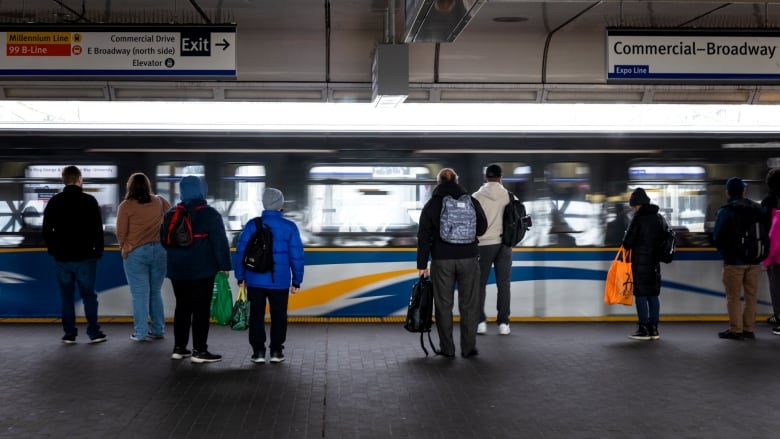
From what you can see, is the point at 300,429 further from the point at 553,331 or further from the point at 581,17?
the point at 581,17

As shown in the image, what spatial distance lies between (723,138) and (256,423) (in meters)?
7.96

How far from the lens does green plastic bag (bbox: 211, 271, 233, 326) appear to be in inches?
357

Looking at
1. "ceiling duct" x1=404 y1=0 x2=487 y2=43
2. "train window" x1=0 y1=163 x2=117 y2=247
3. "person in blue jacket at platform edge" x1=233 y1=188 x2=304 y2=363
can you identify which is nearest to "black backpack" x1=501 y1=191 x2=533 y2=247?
"ceiling duct" x1=404 y1=0 x2=487 y2=43

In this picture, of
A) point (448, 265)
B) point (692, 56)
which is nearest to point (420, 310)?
point (448, 265)

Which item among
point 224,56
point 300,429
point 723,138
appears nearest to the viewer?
point 300,429

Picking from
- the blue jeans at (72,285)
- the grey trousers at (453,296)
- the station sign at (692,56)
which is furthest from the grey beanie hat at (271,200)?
the station sign at (692,56)

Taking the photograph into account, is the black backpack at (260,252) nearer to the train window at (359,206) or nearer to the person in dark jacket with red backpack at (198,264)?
the person in dark jacket with red backpack at (198,264)

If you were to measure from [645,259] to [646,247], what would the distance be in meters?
0.13

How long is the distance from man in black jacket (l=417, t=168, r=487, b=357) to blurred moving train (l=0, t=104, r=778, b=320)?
2530 mm

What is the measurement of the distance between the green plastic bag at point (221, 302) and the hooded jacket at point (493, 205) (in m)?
2.94

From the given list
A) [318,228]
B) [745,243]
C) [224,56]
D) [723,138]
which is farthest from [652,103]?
[224,56]

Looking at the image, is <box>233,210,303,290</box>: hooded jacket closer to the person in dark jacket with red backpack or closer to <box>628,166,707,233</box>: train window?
the person in dark jacket with red backpack

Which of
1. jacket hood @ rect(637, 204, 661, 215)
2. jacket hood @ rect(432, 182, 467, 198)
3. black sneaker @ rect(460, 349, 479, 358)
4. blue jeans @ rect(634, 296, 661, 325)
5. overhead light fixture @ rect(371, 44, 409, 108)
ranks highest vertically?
overhead light fixture @ rect(371, 44, 409, 108)

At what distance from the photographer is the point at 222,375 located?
8.27m
